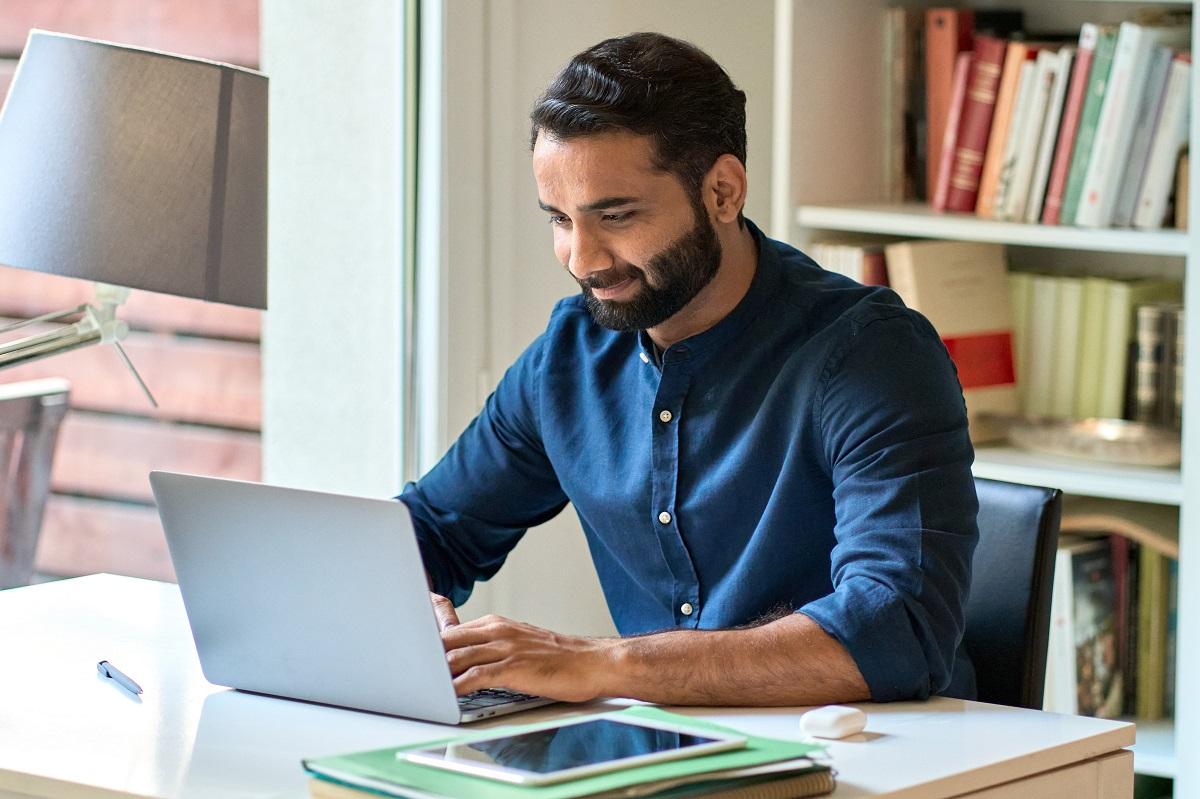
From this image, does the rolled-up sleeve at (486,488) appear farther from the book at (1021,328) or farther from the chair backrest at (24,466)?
the book at (1021,328)

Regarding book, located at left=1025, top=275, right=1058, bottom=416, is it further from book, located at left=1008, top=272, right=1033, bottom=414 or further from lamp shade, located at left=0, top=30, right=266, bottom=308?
lamp shade, located at left=0, top=30, right=266, bottom=308

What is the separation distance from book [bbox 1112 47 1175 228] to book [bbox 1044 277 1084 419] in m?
0.16

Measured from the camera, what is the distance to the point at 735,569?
6.20 feet

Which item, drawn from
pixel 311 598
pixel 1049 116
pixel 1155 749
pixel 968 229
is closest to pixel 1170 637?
pixel 1155 749

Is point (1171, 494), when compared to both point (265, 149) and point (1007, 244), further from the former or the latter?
point (265, 149)

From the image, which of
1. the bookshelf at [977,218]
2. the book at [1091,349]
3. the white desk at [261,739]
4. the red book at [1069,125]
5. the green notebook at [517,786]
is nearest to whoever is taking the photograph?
the green notebook at [517,786]

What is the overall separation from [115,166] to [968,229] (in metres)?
1.38

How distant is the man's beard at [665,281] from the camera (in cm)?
185

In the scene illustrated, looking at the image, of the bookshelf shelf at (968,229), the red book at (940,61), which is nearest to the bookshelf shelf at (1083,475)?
the bookshelf shelf at (968,229)

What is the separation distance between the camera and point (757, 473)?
1.87 metres

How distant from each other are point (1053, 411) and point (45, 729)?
1755 mm

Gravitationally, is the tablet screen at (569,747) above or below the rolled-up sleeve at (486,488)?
below

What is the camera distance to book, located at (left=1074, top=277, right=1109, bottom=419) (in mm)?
2725

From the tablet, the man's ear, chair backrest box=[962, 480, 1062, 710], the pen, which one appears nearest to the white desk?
the pen
